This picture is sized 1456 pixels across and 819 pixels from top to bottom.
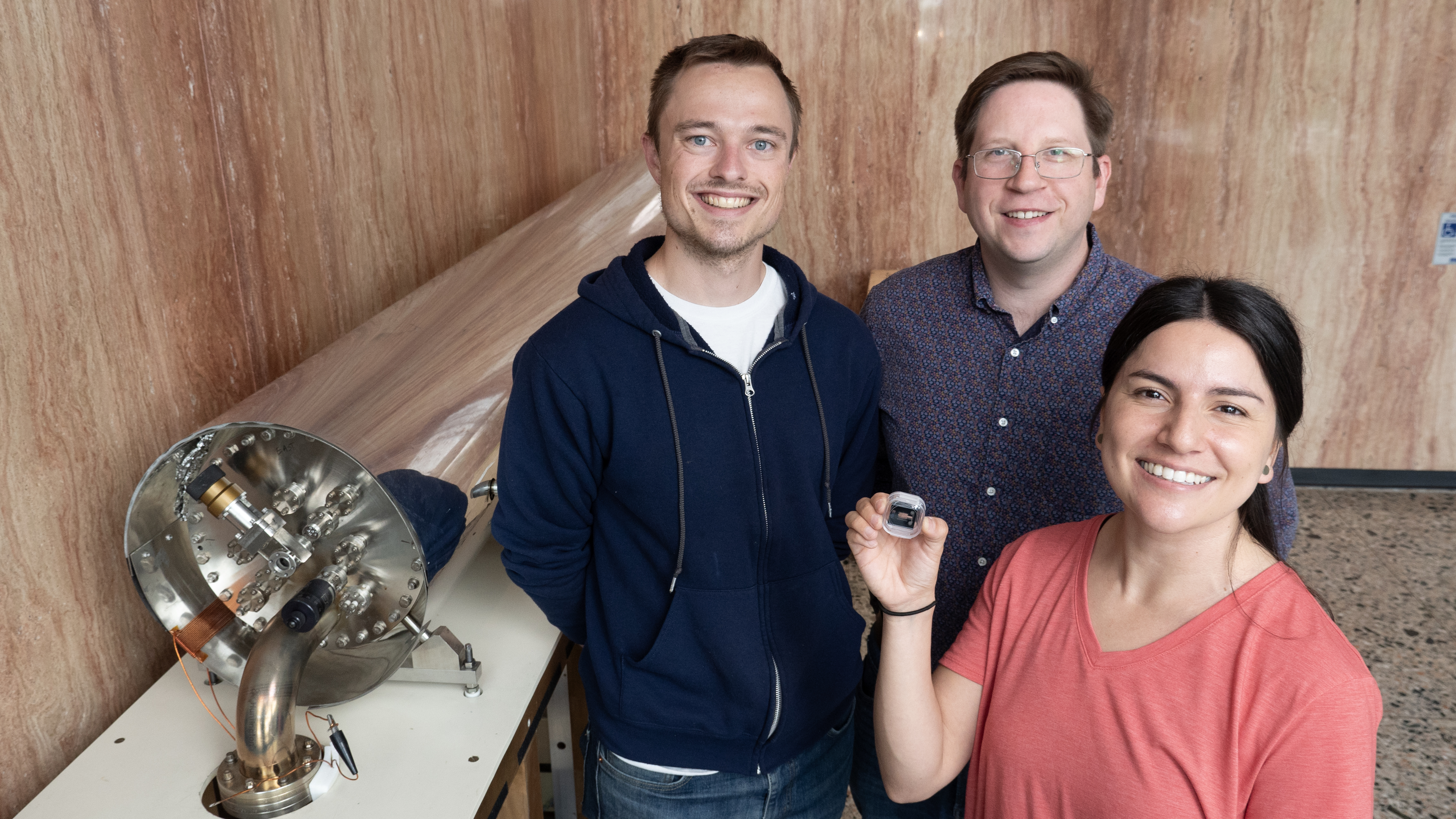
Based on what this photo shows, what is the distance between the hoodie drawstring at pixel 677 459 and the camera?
1.37 metres

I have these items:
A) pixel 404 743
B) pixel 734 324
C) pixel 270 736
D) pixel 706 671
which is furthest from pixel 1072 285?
pixel 270 736

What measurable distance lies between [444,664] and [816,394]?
29.4 inches

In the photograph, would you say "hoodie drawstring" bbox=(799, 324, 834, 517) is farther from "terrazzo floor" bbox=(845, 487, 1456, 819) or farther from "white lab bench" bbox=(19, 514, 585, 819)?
"terrazzo floor" bbox=(845, 487, 1456, 819)

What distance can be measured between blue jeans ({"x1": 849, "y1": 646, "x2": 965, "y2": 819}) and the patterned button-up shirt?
0.16 m

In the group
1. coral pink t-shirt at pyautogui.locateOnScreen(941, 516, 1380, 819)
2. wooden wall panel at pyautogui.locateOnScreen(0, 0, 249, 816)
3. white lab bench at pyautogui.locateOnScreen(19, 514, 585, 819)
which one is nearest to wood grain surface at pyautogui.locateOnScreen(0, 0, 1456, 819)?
wooden wall panel at pyautogui.locateOnScreen(0, 0, 249, 816)

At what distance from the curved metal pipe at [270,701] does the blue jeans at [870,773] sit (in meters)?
0.91

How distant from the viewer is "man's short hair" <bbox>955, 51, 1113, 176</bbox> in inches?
61.1

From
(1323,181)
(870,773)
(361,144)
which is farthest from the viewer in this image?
(1323,181)

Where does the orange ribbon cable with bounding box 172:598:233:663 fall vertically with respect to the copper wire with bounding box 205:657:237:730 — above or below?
above

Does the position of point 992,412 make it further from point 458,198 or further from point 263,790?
point 458,198

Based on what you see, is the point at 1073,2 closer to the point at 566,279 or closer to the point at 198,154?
the point at 566,279

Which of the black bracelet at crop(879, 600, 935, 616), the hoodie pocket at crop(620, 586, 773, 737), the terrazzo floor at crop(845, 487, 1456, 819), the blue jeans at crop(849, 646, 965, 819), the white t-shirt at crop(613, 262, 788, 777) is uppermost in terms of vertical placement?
Answer: the white t-shirt at crop(613, 262, 788, 777)

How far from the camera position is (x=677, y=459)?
137 centimetres

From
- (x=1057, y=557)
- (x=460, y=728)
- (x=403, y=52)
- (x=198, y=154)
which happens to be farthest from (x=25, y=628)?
(x=403, y=52)
